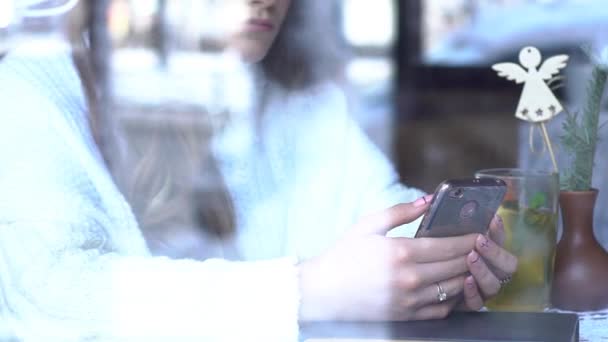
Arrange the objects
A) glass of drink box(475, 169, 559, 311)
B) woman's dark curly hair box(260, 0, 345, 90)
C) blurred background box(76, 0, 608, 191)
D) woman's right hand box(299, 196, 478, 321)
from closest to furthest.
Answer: woman's right hand box(299, 196, 478, 321), glass of drink box(475, 169, 559, 311), blurred background box(76, 0, 608, 191), woman's dark curly hair box(260, 0, 345, 90)

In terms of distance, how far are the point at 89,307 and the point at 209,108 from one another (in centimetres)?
41

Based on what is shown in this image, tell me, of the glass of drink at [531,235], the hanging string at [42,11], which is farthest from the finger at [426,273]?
the hanging string at [42,11]

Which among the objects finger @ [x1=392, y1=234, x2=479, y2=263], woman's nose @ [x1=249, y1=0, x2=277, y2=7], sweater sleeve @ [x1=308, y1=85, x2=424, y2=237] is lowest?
sweater sleeve @ [x1=308, y1=85, x2=424, y2=237]

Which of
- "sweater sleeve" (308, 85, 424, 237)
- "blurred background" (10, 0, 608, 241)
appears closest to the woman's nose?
"blurred background" (10, 0, 608, 241)

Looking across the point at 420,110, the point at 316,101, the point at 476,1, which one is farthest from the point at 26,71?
the point at 420,110

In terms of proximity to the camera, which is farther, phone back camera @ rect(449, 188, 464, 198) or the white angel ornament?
→ the white angel ornament

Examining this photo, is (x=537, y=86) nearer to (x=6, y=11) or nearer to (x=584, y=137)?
(x=584, y=137)

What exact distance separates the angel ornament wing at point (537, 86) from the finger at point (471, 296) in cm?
21

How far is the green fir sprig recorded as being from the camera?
0.82m

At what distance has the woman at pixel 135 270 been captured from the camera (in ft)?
2.20

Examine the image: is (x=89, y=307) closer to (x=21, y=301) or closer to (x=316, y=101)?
(x=21, y=301)

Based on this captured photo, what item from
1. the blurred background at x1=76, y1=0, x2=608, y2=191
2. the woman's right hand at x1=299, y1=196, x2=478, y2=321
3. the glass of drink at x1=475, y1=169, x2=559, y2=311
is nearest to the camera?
the woman's right hand at x1=299, y1=196, x2=478, y2=321

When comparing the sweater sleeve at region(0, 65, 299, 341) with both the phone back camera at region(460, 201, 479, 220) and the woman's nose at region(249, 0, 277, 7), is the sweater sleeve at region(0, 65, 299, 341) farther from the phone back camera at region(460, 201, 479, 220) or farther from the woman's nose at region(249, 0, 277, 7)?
the woman's nose at region(249, 0, 277, 7)

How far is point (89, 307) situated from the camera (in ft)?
2.31
